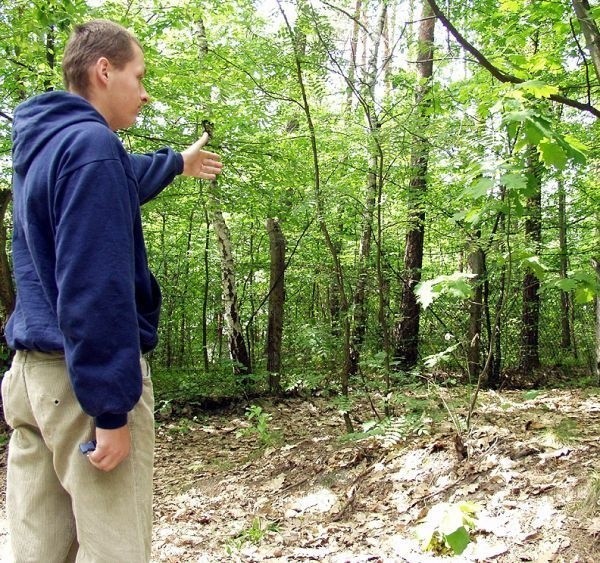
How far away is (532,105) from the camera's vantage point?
291 centimetres

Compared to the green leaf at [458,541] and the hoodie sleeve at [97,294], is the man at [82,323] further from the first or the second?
the green leaf at [458,541]

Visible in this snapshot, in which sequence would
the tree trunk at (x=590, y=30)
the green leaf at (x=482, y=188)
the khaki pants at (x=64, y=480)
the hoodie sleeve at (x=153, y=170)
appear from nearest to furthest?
the khaki pants at (x=64, y=480)
the hoodie sleeve at (x=153, y=170)
the green leaf at (x=482, y=188)
the tree trunk at (x=590, y=30)

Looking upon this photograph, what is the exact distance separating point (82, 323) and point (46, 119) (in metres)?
0.62

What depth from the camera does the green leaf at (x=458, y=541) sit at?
2250mm

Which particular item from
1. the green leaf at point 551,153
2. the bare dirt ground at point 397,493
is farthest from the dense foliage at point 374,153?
the bare dirt ground at point 397,493

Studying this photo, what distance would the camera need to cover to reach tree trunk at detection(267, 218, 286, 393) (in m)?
8.31

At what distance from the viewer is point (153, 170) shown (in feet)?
5.74

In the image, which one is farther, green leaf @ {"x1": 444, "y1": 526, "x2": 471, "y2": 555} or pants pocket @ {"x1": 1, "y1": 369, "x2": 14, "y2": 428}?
green leaf @ {"x1": 444, "y1": 526, "x2": 471, "y2": 555}

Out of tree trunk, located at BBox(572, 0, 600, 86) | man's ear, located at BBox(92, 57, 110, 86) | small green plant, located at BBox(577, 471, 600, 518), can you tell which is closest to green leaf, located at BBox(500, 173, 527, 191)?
tree trunk, located at BBox(572, 0, 600, 86)

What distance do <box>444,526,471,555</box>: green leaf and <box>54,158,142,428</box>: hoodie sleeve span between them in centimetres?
167

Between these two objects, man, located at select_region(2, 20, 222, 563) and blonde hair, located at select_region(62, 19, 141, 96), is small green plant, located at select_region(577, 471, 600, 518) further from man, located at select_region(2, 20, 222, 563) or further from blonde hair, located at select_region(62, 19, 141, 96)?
blonde hair, located at select_region(62, 19, 141, 96)

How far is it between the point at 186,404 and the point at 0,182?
13.7 feet

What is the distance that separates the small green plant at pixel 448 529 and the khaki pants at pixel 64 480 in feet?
4.74

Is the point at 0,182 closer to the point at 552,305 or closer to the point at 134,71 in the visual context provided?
the point at 134,71
